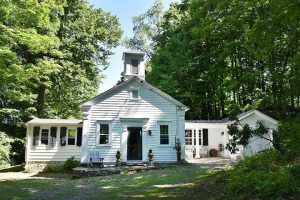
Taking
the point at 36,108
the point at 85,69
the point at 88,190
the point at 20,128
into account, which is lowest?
the point at 88,190

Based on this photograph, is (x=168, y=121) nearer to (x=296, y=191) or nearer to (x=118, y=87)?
(x=118, y=87)

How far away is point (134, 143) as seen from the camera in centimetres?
2334

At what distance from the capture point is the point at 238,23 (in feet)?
69.7

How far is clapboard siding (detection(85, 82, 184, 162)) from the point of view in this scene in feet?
71.4

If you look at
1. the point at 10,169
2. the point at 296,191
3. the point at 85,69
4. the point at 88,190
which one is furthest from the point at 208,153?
the point at 296,191

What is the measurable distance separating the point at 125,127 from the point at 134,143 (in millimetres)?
1733

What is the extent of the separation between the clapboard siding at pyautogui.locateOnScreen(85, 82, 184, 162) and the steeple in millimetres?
1815

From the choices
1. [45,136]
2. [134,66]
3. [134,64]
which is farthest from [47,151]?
[134,64]

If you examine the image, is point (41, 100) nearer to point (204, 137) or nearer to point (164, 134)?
point (164, 134)

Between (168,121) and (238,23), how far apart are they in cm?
780

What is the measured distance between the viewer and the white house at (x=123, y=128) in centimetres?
2178

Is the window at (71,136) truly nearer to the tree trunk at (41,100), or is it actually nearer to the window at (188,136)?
the tree trunk at (41,100)

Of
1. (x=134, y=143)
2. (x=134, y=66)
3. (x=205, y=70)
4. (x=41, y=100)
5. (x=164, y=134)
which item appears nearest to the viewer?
(x=164, y=134)

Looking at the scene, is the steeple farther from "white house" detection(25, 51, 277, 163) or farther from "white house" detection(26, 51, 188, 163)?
"white house" detection(26, 51, 188, 163)
